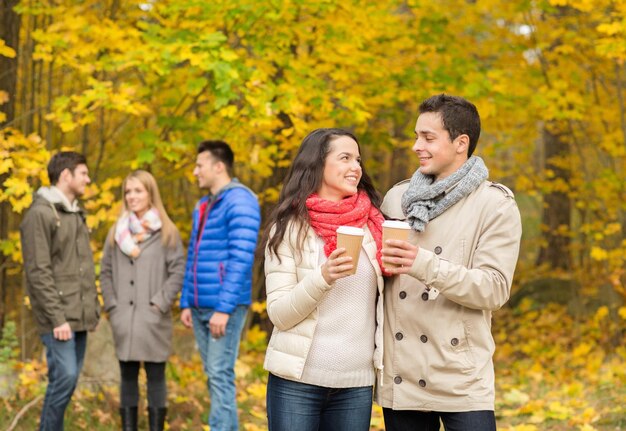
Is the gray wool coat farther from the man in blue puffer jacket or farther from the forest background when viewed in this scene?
the forest background

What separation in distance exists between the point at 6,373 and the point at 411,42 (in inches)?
183

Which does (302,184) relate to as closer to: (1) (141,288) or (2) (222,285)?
(2) (222,285)

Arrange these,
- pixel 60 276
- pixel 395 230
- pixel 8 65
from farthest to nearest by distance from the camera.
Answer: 1. pixel 8 65
2. pixel 60 276
3. pixel 395 230

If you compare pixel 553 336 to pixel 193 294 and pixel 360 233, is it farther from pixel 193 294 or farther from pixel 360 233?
pixel 360 233

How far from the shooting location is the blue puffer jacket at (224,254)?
498cm

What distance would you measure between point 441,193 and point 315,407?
0.88m

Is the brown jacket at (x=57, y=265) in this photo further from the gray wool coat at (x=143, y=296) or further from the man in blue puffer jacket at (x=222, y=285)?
the man in blue puffer jacket at (x=222, y=285)

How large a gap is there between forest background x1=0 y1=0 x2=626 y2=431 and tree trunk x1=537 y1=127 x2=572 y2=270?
111cm

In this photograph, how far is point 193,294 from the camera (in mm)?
5164

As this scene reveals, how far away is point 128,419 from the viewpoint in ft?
17.5

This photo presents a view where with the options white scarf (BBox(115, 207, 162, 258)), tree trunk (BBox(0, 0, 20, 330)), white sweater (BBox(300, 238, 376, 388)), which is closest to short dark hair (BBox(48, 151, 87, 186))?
white scarf (BBox(115, 207, 162, 258))

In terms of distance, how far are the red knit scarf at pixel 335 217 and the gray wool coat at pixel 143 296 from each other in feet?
8.23

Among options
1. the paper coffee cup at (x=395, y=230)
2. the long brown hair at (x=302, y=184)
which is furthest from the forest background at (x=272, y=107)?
the paper coffee cup at (x=395, y=230)

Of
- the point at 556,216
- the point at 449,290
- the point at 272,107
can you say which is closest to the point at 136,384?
the point at 272,107
